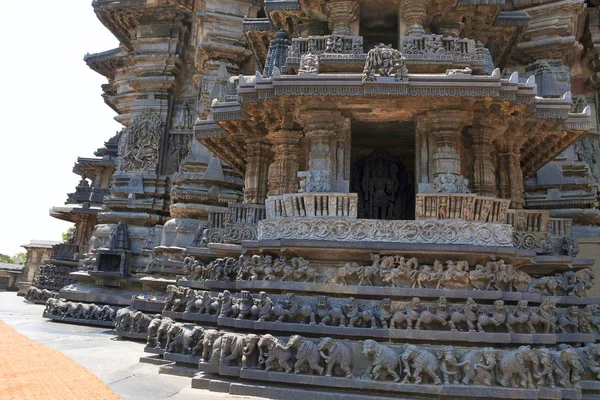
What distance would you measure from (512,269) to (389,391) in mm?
3007

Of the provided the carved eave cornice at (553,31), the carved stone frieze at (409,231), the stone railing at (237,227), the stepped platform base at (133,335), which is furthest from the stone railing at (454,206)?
the carved eave cornice at (553,31)

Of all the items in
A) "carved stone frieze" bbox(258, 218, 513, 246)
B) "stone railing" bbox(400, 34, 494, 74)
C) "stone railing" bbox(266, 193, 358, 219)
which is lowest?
"carved stone frieze" bbox(258, 218, 513, 246)

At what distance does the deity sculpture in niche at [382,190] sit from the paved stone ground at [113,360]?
5.47m

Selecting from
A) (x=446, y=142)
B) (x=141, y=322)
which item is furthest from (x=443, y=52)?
(x=141, y=322)

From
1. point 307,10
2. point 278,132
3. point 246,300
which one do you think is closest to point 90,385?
point 246,300

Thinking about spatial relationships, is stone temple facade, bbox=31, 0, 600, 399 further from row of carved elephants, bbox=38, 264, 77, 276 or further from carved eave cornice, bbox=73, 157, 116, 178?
carved eave cornice, bbox=73, 157, 116, 178

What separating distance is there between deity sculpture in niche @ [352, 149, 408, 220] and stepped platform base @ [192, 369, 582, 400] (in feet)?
15.1

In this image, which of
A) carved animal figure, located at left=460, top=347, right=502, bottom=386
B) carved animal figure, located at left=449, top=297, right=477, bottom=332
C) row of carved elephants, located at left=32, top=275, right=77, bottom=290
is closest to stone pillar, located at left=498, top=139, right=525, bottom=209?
carved animal figure, located at left=449, top=297, right=477, bottom=332

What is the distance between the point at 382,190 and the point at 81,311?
1122 centimetres

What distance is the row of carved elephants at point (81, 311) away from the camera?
14984 mm

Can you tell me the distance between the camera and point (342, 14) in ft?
35.9

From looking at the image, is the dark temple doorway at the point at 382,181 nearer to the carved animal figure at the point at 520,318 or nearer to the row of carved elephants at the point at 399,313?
the row of carved elephants at the point at 399,313

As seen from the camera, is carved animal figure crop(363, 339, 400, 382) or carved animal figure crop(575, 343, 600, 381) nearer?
carved animal figure crop(363, 339, 400, 382)

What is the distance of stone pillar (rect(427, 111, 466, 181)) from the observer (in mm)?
8375
